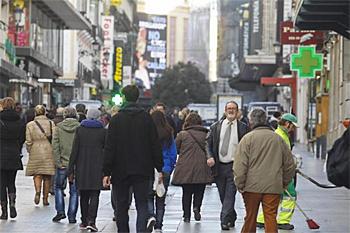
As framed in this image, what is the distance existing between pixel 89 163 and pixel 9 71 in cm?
2700

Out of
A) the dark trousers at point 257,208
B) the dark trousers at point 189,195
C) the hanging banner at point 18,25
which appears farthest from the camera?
the hanging banner at point 18,25

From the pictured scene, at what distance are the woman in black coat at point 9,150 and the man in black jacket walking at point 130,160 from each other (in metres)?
3.90

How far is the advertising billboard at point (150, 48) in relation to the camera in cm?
18356

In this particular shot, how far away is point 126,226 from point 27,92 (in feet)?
143

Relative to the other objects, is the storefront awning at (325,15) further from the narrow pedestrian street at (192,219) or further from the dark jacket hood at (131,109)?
the dark jacket hood at (131,109)

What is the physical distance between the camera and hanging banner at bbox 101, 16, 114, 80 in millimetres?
99125

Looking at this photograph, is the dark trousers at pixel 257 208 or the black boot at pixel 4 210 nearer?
the dark trousers at pixel 257 208

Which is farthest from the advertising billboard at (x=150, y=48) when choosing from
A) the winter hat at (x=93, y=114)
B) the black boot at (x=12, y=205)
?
the winter hat at (x=93, y=114)

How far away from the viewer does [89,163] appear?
13.8 meters

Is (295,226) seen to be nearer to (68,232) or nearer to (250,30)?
(68,232)

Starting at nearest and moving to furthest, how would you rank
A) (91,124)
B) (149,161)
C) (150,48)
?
(149,161) → (91,124) → (150,48)

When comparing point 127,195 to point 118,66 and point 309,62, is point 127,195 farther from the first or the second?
point 118,66

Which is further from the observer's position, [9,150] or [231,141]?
[9,150]

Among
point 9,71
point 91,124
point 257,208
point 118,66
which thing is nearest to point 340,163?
point 257,208
